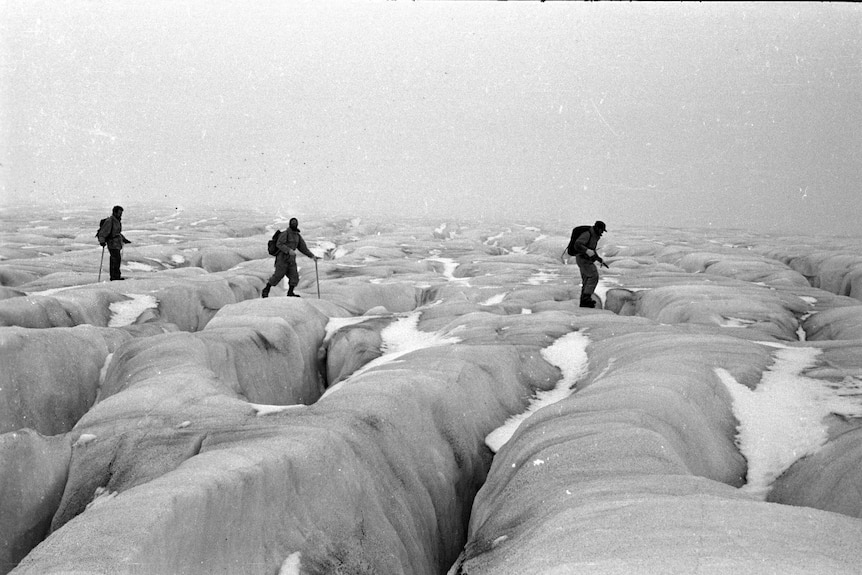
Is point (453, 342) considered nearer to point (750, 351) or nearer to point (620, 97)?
point (750, 351)

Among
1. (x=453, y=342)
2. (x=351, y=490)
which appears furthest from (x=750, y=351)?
(x=351, y=490)

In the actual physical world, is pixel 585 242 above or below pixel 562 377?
above

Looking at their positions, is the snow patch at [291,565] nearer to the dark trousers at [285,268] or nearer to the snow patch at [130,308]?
the snow patch at [130,308]

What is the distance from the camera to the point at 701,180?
143 m

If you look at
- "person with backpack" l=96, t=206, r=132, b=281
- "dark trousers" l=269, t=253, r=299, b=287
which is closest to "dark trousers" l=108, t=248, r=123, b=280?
"person with backpack" l=96, t=206, r=132, b=281

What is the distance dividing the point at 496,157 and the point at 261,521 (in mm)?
193201

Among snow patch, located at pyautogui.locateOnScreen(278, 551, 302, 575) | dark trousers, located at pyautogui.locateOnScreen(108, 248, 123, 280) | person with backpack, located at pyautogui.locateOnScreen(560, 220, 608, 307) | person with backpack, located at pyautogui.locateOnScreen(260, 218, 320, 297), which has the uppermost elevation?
person with backpack, located at pyautogui.locateOnScreen(560, 220, 608, 307)

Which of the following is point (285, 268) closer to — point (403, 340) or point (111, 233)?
point (403, 340)

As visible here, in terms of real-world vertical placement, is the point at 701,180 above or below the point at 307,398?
above

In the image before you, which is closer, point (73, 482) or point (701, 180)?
point (73, 482)

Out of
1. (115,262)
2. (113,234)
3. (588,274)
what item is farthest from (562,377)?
(115,262)

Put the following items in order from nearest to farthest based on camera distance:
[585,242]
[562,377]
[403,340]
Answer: [562,377] → [403,340] → [585,242]

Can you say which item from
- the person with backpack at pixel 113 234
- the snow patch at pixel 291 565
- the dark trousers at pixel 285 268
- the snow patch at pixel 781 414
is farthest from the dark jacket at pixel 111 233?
the snow patch at pixel 781 414

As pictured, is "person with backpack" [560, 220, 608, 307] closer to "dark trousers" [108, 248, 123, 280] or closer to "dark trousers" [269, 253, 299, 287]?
"dark trousers" [269, 253, 299, 287]
